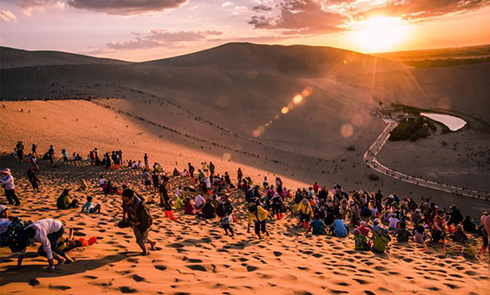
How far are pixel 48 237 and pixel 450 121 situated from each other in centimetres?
5957

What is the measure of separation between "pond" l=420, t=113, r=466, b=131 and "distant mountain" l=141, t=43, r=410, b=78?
51226mm

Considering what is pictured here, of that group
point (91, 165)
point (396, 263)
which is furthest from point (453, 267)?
point (91, 165)

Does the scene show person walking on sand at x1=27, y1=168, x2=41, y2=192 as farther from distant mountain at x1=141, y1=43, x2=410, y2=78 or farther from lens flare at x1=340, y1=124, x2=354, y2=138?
distant mountain at x1=141, y1=43, x2=410, y2=78

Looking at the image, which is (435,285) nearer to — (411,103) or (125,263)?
(125,263)

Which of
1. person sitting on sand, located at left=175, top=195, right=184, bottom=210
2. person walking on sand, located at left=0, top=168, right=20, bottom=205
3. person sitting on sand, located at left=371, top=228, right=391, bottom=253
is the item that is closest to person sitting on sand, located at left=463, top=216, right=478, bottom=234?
person sitting on sand, located at left=371, top=228, right=391, bottom=253

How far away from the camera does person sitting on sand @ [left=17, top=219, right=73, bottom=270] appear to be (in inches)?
192

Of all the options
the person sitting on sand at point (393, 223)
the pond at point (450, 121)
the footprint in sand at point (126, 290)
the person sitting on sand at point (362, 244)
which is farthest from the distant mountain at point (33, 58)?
the person sitting on sand at point (362, 244)

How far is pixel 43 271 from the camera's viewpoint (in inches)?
196

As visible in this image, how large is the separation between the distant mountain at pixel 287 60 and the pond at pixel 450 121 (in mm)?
51226

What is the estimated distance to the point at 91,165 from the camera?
1806 centimetres

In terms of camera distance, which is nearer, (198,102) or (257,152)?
(257,152)

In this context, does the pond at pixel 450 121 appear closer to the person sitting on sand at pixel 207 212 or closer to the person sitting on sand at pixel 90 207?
the person sitting on sand at pixel 207 212

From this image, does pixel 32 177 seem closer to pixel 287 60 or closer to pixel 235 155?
pixel 235 155

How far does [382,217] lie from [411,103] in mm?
61362
